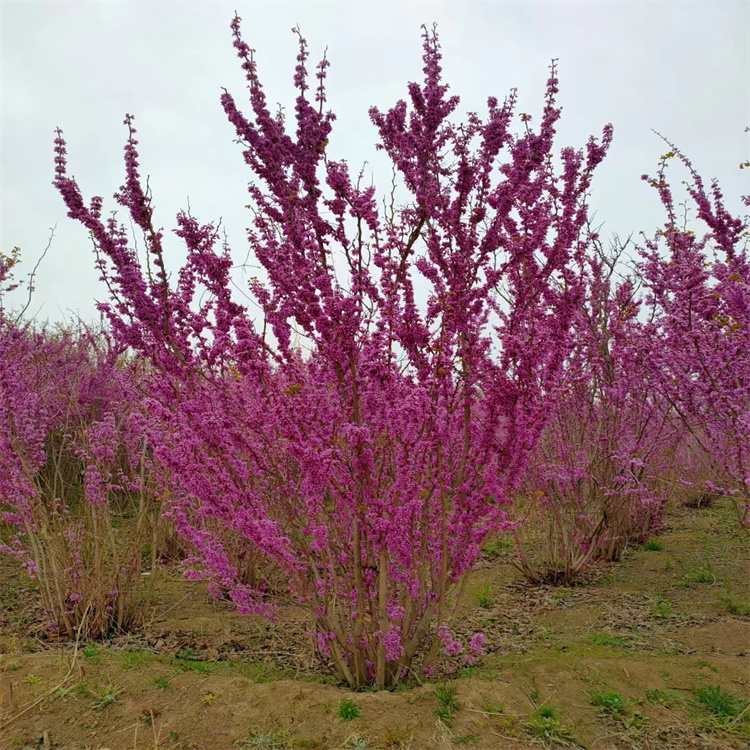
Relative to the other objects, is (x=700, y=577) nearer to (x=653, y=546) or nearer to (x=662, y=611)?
(x=662, y=611)

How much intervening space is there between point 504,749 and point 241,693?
1774 mm

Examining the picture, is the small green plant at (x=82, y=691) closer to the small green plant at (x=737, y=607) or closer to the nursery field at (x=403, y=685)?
the nursery field at (x=403, y=685)

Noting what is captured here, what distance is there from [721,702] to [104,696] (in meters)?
4.13

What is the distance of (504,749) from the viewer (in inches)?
124

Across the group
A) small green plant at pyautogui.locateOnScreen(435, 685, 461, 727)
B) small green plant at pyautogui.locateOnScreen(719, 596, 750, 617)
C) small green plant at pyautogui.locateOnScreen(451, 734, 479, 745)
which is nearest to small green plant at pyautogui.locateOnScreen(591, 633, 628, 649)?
small green plant at pyautogui.locateOnScreen(719, 596, 750, 617)

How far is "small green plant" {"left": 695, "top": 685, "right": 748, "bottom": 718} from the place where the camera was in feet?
11.4

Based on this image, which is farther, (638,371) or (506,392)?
(638,371)

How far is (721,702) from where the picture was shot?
354 centimetres

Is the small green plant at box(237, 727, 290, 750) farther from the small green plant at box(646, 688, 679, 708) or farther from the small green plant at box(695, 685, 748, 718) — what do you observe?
the small green plant at box(695, 685, 748, 718)

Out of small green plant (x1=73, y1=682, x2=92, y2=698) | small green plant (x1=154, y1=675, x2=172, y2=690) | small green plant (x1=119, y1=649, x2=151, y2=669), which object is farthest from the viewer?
small green plant (x1=119, y1=649, x2=151, y2=669)

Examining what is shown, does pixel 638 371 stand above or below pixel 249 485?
above

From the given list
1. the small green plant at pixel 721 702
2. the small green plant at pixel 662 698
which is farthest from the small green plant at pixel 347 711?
the small green plant at pixel 721 702

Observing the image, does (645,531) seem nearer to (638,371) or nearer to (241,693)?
(638,371)

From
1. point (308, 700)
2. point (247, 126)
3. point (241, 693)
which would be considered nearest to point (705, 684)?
point (308, 700)
